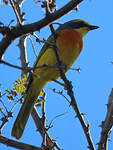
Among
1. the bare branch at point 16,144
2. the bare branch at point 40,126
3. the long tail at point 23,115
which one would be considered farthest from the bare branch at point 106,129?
the long tail at point 23,115

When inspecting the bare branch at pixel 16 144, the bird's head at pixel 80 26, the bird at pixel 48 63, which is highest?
the bird's head at pixel 80 26

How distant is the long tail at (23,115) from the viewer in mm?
4023

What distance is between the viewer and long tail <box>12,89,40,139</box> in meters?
4.02

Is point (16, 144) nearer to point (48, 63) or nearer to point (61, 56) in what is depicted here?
point (48, 63)

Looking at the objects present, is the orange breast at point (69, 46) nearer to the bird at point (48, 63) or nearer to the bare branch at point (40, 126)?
the bird at point (48, 63)

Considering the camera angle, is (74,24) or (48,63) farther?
(74,24)

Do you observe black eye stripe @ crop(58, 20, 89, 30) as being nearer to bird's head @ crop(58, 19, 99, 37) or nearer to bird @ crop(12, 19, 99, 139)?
bird's head @ crop(58, 19, 99, 37)

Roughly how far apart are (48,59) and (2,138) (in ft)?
5.04

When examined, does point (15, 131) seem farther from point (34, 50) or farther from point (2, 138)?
point (34, 50)

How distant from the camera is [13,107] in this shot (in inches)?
158

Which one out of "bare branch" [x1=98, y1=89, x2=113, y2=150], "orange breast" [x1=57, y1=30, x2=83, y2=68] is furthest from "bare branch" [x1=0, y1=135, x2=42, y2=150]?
"orange breast" [x1=57, y1=30, x2=83, y2=68]

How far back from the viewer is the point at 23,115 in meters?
4.47

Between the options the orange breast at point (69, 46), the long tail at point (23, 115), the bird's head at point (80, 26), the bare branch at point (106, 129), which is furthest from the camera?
the bird's head at point (80, 26)

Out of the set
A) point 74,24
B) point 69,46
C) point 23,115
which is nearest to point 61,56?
point 69,46
